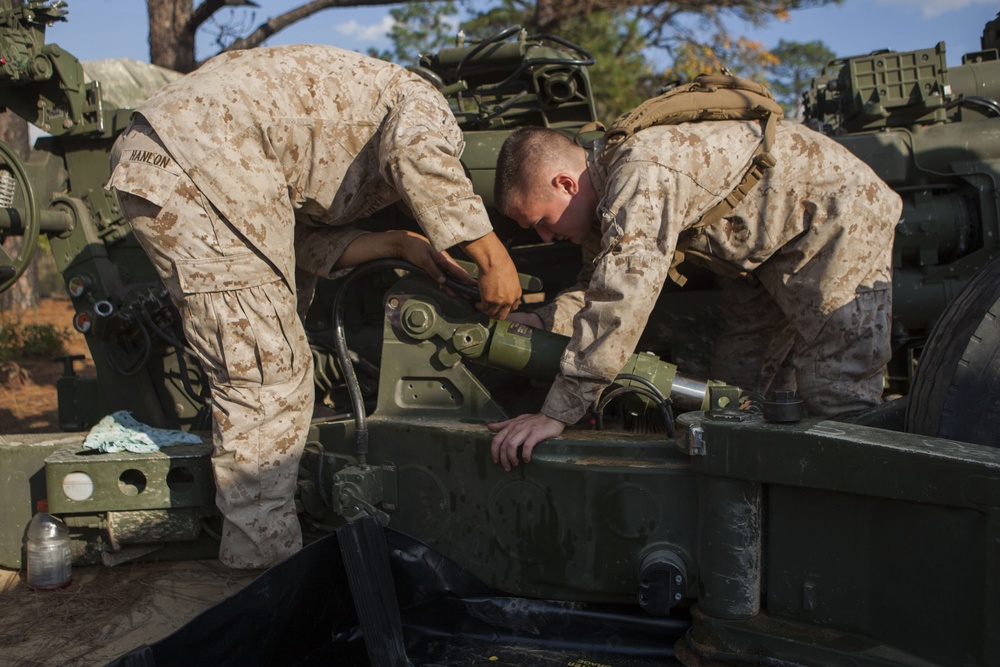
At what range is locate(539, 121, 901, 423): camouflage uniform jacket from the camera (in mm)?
2703

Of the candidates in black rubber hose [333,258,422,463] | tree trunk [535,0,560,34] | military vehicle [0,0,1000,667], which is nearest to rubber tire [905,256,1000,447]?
military vehicle [0,0,1000,667]

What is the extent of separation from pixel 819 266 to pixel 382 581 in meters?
1.77

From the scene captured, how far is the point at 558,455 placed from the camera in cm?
269

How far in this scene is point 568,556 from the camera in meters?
2.65

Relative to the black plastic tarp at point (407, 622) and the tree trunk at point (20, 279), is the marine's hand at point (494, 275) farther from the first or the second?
the tree trunk at point (20, 279)

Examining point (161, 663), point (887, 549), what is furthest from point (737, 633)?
point (161, 663)

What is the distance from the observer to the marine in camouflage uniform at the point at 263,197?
2.90m

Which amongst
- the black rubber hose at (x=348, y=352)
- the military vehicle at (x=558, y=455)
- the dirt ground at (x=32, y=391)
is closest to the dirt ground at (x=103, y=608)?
the military vehicle at (x=558, y=455)

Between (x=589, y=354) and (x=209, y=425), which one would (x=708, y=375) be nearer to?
(x=589, y=354)

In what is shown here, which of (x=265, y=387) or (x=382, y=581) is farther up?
(x=265, y=387)

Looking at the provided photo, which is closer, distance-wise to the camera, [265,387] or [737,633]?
[737,633]

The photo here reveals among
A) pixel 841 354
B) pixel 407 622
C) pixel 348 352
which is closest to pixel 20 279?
pixel 348 352

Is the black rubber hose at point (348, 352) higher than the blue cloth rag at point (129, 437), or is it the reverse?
the black rubber hose at point (348, 352)

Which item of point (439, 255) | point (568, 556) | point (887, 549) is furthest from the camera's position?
point (439, 255)
